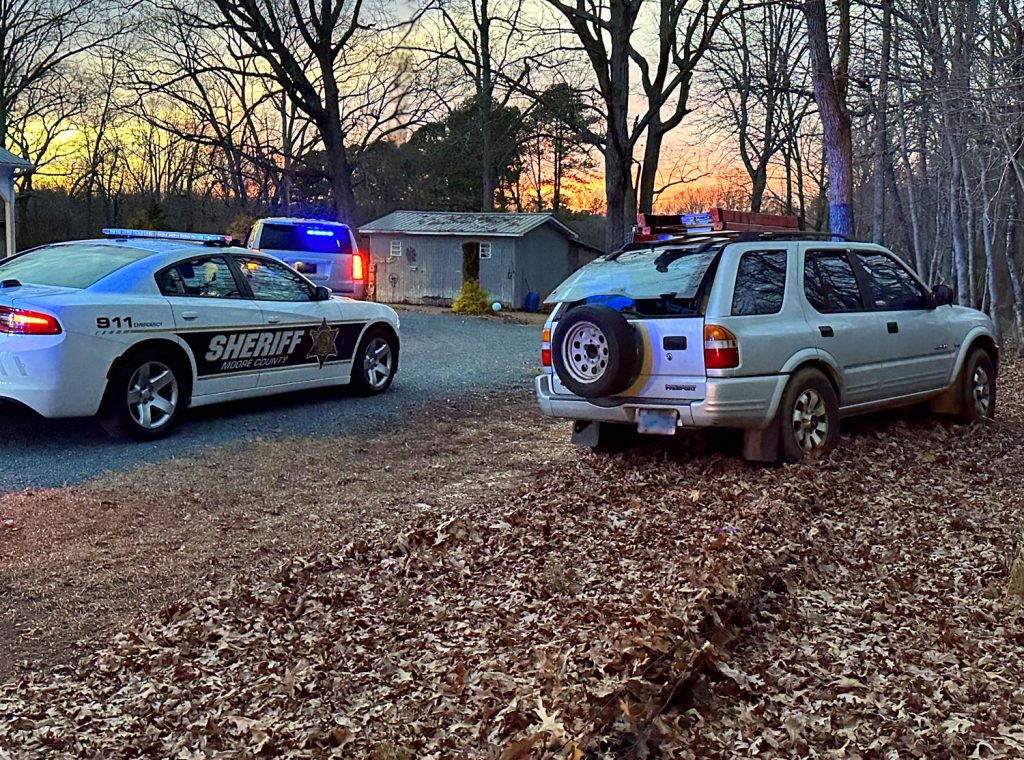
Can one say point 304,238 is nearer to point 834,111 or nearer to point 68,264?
point 834,111

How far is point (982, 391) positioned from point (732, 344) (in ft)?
11.8

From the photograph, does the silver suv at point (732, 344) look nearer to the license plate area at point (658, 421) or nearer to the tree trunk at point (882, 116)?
the license plate area at point (658, 421)

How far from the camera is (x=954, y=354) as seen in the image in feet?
28.7

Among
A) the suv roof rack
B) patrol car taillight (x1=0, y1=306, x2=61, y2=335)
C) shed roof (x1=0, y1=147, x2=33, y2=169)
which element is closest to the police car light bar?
the suv roof rack

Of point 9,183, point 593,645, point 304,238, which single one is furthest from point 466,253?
point 593,645

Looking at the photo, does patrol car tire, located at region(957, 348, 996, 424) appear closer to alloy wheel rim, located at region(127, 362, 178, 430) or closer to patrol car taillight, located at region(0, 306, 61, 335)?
alloy wheel rim, located at region(127, 362, 178, 430)

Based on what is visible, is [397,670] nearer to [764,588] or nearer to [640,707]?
[640,707]

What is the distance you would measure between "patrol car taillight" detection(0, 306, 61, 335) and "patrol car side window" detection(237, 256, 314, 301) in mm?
2125

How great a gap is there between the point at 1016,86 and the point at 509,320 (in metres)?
17.6

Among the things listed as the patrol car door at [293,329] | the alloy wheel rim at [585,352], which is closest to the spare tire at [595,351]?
the alloy wheel rim at [585,352]

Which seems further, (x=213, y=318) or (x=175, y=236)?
(x=175, y=236)

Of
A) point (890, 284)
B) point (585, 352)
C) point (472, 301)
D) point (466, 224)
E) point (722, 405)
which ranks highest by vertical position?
point (466, 224)

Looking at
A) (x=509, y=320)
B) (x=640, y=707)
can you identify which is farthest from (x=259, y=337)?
Answer: (x=509, y=320)

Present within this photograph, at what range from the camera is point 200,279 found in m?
9.04
